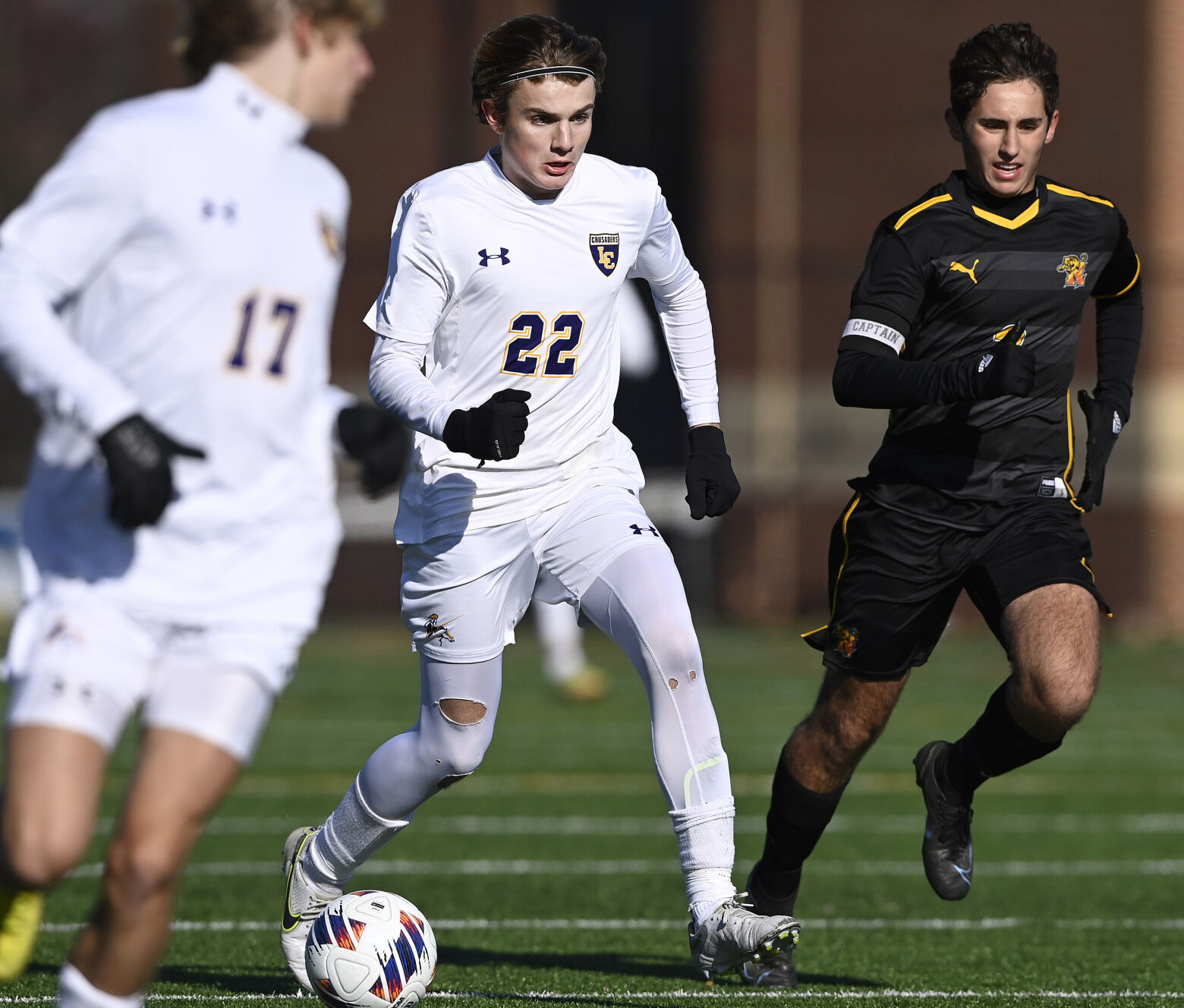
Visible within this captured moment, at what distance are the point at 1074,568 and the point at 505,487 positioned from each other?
1552mm

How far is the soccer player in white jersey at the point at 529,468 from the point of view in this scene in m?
5.27

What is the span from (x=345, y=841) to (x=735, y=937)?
48.9 inches

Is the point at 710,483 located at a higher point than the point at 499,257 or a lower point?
lower

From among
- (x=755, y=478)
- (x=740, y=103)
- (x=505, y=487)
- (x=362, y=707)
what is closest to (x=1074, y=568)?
(x=505, y=487)

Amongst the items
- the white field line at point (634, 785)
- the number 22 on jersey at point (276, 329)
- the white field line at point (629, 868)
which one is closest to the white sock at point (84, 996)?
the number 22 on jersey at point (276, 329)

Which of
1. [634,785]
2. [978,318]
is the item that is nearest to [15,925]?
[978,318]

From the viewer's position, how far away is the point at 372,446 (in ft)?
12.5

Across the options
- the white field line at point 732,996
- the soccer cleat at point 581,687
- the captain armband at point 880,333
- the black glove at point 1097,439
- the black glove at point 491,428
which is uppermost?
the black glove at point 491,428

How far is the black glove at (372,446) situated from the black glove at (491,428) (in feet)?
Result: 2.63

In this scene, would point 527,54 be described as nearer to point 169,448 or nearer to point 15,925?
point 169,448

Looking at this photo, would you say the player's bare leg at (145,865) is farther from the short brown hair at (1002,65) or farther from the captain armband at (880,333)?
the short brown hair at (1002,65)

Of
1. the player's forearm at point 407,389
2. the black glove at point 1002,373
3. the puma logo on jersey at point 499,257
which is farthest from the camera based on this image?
the puma logo on jersey at point 499,257

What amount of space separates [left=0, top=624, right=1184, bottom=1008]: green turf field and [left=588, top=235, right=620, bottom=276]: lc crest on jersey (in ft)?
6.38

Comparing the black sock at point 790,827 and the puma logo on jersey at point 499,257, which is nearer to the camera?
the puma logo on jersey at point 499,257
